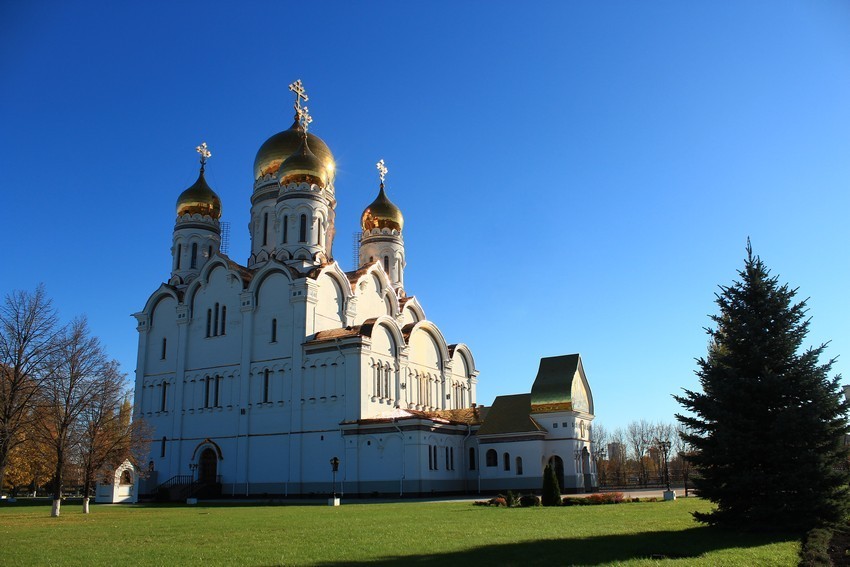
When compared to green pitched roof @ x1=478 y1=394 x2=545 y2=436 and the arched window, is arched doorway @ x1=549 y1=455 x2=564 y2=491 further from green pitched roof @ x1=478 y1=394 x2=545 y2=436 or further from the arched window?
the arched window

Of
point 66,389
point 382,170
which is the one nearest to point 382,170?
point 382,170

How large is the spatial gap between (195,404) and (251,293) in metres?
7.63

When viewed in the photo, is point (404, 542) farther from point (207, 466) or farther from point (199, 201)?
point (199, 201)

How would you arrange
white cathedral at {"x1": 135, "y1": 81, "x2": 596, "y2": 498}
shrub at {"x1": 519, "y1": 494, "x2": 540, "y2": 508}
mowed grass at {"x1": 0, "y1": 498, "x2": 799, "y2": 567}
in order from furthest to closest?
white cathedral at {"x1": 135, "y1": 81, "x2": 596, "y2": 498} < shrub at {"x1": 519, "y1": 494, "x2": 540, "y2": 508} < mowed grass at {"x1": 0, "y1": 498, "x2": 799, "y2": 567}

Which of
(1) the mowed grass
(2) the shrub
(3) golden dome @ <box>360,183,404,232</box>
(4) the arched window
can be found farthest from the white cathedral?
(1) the mowed grass

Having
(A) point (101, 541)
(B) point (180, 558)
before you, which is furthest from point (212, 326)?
(B) point (180, 558)

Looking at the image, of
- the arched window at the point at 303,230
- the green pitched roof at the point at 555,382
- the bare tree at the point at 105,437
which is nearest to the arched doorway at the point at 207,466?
the bare tree at the point at 105,437

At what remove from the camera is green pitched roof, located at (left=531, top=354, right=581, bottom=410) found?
36656mm

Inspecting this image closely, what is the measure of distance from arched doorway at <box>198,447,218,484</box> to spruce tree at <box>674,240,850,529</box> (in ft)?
103

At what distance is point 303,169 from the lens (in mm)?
42438

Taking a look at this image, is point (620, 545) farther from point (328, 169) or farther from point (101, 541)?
point (328, 169)

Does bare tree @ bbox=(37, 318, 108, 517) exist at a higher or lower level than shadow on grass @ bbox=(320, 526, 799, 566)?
higher

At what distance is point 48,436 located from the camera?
2727 cm

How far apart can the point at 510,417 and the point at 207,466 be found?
17683 millimetres
